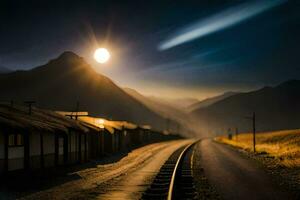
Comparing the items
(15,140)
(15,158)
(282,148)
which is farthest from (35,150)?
(282,148)

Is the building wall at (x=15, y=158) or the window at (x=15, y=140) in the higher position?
the window at (x=15, y=140)

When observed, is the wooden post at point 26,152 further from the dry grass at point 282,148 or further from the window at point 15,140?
the dry grass at point 282,148

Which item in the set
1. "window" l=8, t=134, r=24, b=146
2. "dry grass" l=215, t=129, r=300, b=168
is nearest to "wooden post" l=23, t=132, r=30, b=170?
"window" l=8, t=134, r=24, b=146

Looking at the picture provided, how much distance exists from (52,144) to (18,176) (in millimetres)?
6451

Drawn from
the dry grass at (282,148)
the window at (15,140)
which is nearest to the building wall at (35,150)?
the window at (15,140)

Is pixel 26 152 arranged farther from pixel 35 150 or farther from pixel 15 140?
pixel 15 140

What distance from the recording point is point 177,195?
52.7 ft

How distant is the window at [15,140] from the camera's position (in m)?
23.4

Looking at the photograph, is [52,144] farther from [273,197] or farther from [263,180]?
[273,197]

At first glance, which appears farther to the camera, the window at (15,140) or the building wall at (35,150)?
the building wall at (35,150)

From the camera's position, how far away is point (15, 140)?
23.9 metres

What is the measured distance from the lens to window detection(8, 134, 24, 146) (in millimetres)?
23430

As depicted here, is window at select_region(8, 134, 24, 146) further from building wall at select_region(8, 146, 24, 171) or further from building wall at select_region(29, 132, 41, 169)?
building wall at select_region(29, 132, 41, 169)

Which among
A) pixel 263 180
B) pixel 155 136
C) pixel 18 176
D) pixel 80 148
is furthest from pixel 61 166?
pixel 155 136
